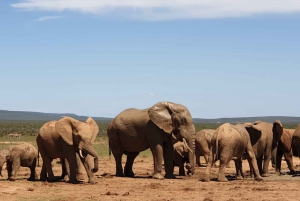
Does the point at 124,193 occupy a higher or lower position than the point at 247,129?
lower

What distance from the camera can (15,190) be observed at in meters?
17.8

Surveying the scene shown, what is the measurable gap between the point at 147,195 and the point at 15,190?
3.78 meters

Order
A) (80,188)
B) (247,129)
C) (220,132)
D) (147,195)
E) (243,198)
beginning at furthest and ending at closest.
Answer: (247,129), (220,132), (80,188), (147,195), (243,198)

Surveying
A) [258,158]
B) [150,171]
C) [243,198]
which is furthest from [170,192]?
[150,171]

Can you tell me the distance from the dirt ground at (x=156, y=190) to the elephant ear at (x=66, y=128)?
138cm

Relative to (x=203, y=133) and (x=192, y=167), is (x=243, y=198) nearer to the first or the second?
(x=192, y=167)

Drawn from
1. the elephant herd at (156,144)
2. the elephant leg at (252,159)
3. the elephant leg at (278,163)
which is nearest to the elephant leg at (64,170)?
the elephant herd at (156,144)

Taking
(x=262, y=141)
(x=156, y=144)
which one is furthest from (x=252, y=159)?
(x=156, y=144)

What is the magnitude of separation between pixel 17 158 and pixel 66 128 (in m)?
2.33

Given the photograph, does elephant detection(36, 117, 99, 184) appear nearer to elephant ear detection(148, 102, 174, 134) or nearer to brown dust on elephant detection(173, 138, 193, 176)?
elephant ear detection(148, 102, 174, 134)

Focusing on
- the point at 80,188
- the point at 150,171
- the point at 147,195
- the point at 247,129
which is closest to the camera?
the point at 147,195

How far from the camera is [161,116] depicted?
21844 mm

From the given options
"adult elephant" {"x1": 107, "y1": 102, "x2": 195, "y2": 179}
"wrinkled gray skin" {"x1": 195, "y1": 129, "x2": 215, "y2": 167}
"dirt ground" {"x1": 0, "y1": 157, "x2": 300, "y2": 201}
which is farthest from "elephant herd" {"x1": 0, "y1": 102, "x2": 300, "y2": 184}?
"wrinkled gray skin" {"x1": 195, "y1": 129, "x2": 215, "y2": 167}

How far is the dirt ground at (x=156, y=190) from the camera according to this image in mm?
16359
